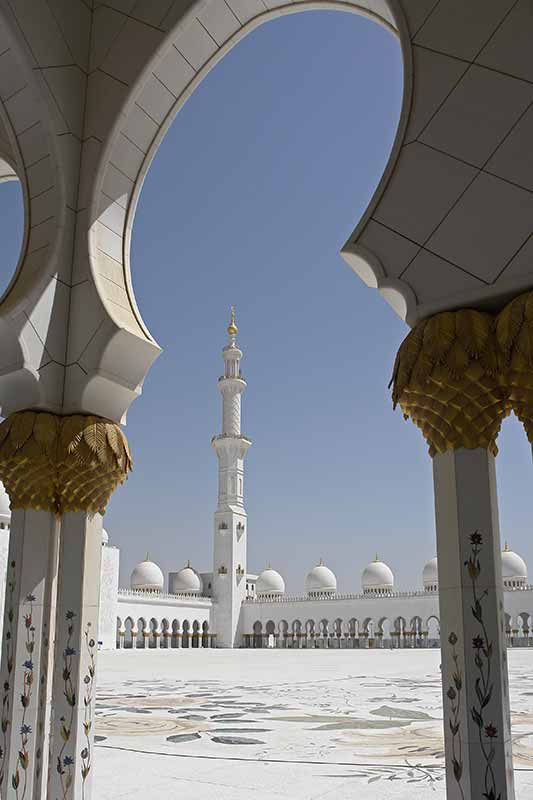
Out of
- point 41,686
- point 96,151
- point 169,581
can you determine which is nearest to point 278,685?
point 41,686

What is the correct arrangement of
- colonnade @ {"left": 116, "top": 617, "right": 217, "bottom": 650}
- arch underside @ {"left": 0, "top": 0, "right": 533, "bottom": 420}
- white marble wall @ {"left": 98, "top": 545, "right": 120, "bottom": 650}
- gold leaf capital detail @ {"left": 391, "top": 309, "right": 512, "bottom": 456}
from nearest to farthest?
1. gold leaf capital detail @ {"left": 391, "top": 309, "right": 512, "bottom": 456}
2. arch underside @ {"left": 0, "top": 0, "right": 533, "bottom": 420}
3. white marble wall @ {"left": 98, "top": 545, "right": 120, "bottom": 650}
4. colonnade @ {"left": 116, "top": 617, "right": 217, "bottom": 650}

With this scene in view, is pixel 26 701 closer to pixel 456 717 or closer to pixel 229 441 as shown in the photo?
pixel 456 717

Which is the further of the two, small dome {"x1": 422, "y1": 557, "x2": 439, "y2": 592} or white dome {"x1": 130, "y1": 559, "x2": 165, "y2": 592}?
white dome {"x1": 130, "y1": 559, "x2": 165, "y2": 592}

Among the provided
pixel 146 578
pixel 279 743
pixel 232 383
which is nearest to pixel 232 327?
pixel 232 383

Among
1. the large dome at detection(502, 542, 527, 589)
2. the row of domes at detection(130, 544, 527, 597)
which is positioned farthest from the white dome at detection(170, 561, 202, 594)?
the large dome at detection(502, 542, 527, 589)

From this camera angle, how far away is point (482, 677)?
158 centimetres

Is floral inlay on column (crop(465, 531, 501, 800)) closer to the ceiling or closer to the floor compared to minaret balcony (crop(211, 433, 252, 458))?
closer to the floor

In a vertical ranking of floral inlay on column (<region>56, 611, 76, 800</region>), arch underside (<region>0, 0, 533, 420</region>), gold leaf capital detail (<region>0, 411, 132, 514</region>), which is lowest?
floral inlay on column (<region>56, 611, 76, 800</region>)

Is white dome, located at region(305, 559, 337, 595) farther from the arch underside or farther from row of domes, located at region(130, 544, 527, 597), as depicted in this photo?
the arch underside

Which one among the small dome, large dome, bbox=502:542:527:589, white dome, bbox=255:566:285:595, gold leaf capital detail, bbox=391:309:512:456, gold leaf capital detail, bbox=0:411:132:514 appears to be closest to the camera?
gold leaf capital detail, bbox=391:309:512:456

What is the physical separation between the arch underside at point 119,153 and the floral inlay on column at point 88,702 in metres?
0.71

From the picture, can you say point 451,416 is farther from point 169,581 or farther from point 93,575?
point 169,581

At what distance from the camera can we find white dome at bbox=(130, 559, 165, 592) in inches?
1059

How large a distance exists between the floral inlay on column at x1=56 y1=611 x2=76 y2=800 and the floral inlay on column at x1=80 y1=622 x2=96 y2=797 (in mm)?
39
